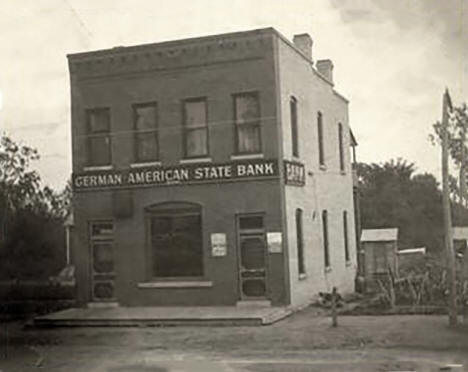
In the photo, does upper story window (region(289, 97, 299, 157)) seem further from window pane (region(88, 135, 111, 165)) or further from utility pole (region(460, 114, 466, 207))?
window pane (region(88, 135, 111, 165))

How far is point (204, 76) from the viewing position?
13.1 feet

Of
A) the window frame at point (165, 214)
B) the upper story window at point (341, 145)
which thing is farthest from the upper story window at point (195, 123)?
the upper story window at point (341, 145)

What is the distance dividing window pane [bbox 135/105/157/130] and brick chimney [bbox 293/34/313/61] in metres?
0.86

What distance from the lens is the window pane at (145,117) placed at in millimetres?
4027

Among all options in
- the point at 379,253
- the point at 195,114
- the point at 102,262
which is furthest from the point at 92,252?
the point at 379,253

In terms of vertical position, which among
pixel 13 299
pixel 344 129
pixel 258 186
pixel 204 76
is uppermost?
pixel 204 76

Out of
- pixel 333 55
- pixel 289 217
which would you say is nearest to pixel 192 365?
pixel 289 217

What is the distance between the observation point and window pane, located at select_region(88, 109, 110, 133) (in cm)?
405

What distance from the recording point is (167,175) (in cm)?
395

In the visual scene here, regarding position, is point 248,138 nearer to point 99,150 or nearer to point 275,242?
point 275,242

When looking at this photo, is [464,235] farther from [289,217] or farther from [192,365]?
[192,365]

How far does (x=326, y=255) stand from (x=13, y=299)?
1.92 metres

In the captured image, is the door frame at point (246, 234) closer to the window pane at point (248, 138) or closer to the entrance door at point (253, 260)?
the entrance door at point (253, 260)

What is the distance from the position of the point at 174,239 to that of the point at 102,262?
0.44m
